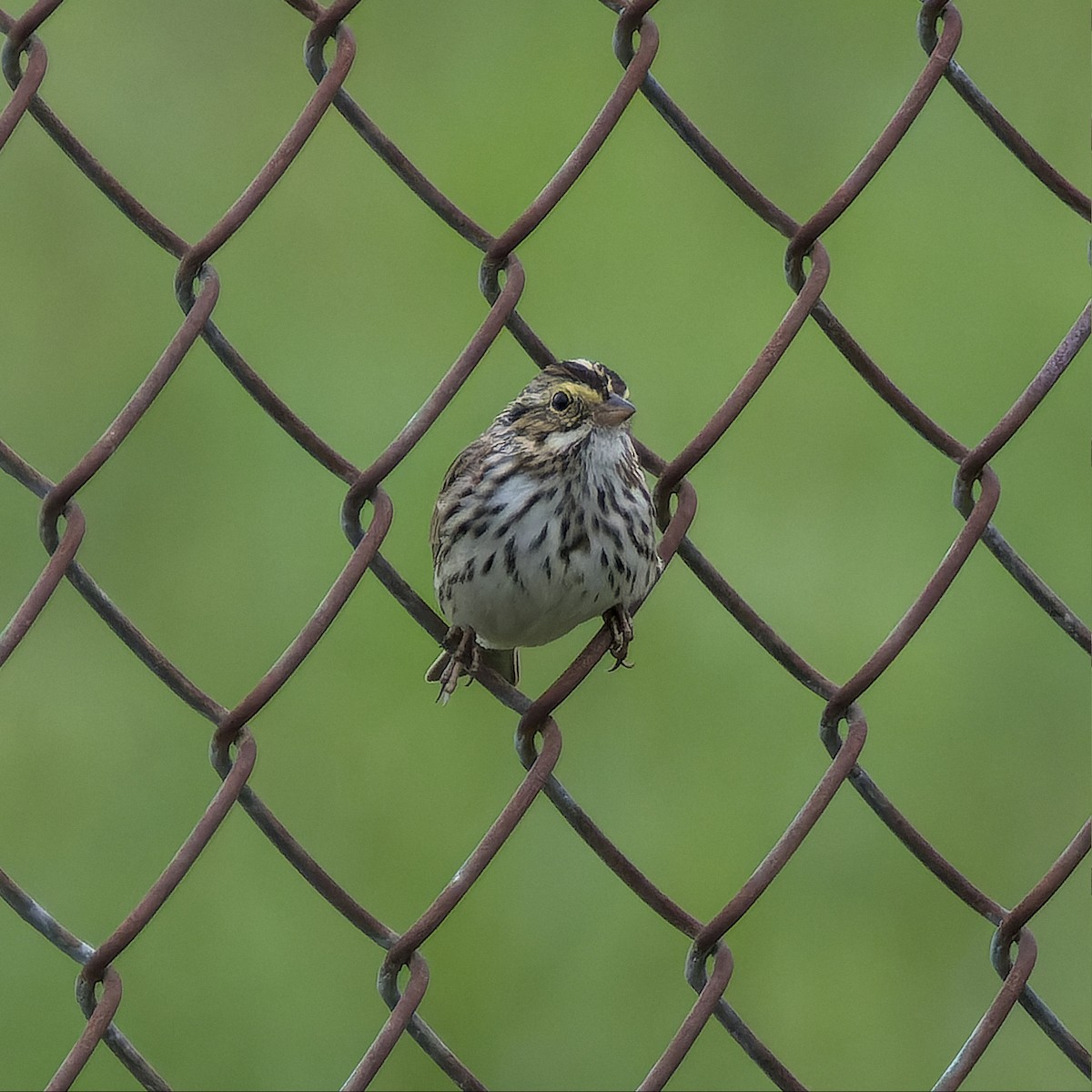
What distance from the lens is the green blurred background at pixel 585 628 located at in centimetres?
564

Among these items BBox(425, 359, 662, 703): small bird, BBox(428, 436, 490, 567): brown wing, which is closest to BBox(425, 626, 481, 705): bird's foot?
BBox(425, 359, 662, 703): small bird

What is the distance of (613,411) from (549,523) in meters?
0.24

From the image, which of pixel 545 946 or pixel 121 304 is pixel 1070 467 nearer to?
pixel 545 946

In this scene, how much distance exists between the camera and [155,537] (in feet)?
20.4

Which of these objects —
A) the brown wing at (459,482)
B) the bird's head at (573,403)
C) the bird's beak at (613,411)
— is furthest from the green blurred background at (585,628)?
the bird's beak at (613,411)

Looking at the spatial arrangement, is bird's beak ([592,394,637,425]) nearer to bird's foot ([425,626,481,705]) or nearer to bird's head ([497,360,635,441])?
bird's head ([497,360,635,441])

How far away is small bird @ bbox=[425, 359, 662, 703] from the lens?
132 inches

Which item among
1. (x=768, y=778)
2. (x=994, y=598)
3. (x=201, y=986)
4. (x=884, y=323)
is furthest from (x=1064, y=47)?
(x=201, y=986)

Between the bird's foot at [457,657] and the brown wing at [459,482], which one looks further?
the brown wing at [459,482]

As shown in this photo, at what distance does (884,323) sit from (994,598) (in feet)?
3.54

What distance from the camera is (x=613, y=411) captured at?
332 centimetres

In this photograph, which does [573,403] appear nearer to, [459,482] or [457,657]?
[459,482]

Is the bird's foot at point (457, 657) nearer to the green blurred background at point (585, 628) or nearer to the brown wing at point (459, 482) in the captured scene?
the brown wing at point (459, 482)

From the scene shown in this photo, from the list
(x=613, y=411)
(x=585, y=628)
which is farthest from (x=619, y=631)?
(x=585, y=628)
